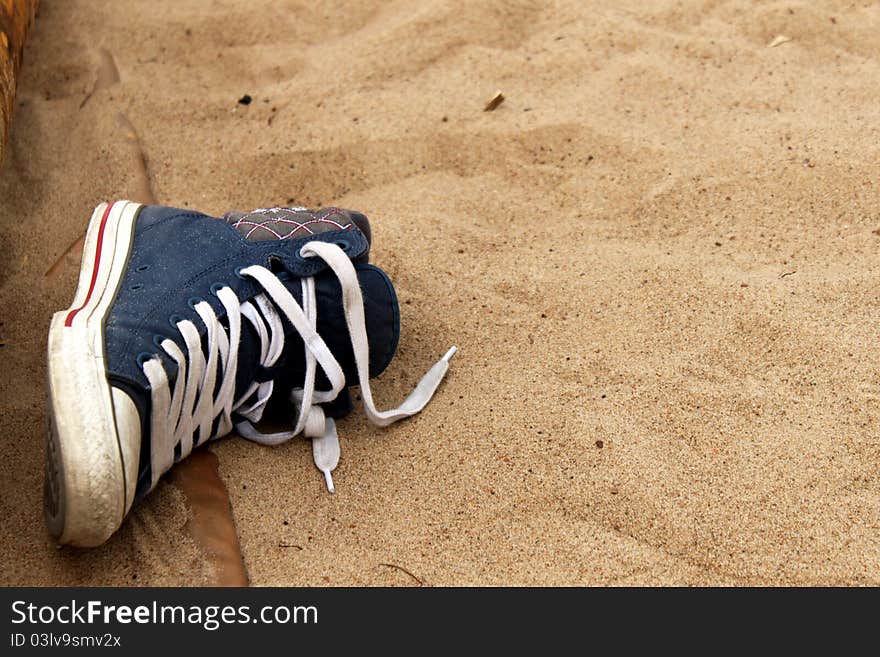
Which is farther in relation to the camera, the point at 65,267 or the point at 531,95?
the point at 531,95

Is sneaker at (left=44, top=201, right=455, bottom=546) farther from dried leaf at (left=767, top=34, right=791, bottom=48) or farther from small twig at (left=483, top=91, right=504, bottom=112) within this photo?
dried leaf at (left=767, top=34, right=791, bottom=48)

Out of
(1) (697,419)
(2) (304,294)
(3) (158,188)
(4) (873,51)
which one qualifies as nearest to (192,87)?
(3) (158,188)

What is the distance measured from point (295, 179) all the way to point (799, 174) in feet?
3.61

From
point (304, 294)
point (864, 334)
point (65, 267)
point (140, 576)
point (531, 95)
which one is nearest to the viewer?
point (140, 576)

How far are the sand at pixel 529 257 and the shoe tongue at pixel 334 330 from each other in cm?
12

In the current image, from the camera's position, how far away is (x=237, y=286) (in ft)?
5.09

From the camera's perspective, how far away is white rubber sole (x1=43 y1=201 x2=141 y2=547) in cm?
126

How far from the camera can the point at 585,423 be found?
5.12 ft

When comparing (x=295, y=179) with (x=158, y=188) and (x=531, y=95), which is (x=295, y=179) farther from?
(x=531, y=95)

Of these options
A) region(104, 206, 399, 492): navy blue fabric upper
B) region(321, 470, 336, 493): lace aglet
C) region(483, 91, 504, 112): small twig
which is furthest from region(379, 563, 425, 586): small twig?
region(483, 91, 504, 112): small twig

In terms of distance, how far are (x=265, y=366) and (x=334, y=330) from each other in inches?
5.0

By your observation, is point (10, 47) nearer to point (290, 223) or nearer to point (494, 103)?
point (290, 223)

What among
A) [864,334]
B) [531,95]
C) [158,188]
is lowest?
[864,334]

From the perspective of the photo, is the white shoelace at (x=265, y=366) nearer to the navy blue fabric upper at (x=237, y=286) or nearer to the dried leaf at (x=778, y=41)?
the navy blue fabric upper at (x=237, y=286)
